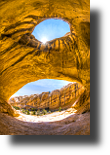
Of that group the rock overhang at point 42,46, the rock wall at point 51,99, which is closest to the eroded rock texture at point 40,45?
the rock overhang at point 42,46

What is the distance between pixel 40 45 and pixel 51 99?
835 inches

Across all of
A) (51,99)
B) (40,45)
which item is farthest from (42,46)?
(51,99)

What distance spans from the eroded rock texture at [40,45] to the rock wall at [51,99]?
15.2 meters

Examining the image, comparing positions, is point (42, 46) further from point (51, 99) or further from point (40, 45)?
point (51, 99)

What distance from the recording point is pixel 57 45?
312 inches

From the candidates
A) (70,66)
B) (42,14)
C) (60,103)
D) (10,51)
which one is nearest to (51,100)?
(60,103)

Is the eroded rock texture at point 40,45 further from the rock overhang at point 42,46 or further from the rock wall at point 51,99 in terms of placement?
the rock wall at point 51,99

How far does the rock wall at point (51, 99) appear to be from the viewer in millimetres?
23172

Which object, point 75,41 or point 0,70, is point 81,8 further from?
point 0,70

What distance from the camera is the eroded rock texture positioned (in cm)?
427

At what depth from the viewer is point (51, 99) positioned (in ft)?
85.6

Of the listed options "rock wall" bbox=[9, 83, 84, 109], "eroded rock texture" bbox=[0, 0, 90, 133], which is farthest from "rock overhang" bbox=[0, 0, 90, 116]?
"rock wall" bbox=[9, 83, 84, 109]

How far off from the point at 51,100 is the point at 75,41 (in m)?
22.1
